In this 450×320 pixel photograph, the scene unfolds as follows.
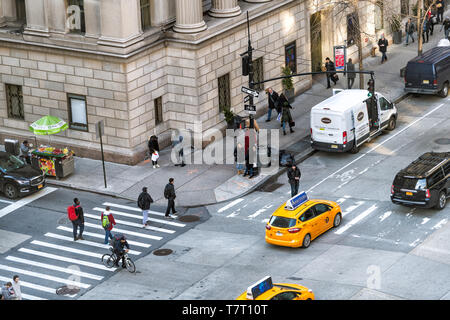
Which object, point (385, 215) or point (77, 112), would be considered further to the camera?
point (77, 112)

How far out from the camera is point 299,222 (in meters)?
36.7

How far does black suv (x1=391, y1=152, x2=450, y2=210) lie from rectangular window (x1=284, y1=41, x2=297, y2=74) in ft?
51.6

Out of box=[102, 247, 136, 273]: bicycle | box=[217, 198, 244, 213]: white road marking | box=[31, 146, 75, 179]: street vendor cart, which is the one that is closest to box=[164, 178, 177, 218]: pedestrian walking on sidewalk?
box=[217, 198, 244, 213]: white road marking

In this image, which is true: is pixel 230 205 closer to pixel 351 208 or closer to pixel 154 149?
pixel 351 208

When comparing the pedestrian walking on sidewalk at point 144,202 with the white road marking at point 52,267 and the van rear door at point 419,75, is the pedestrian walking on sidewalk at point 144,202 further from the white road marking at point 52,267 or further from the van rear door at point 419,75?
the van rear door at point 419,75

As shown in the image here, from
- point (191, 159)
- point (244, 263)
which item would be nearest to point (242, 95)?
point (191, 159)

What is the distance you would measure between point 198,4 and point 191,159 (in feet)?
23.9

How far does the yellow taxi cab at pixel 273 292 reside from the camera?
98.2 ft

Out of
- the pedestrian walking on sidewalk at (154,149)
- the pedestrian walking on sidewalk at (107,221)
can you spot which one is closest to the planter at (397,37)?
the pedestrian walking on sidewalk at (154,149)

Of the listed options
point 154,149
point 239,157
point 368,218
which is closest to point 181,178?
point 154,149

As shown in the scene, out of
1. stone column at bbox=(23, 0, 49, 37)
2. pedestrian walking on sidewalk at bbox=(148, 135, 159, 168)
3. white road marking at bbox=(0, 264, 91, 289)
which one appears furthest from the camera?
stone column at bbox=(23, 0, 49, 37)

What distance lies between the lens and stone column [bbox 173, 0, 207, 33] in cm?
4672

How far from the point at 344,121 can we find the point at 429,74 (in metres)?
10.1

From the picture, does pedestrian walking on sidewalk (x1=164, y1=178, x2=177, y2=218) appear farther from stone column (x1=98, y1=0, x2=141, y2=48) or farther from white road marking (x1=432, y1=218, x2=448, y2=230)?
white road marking (x1=432, y1=218, x2=448, y2=230)
